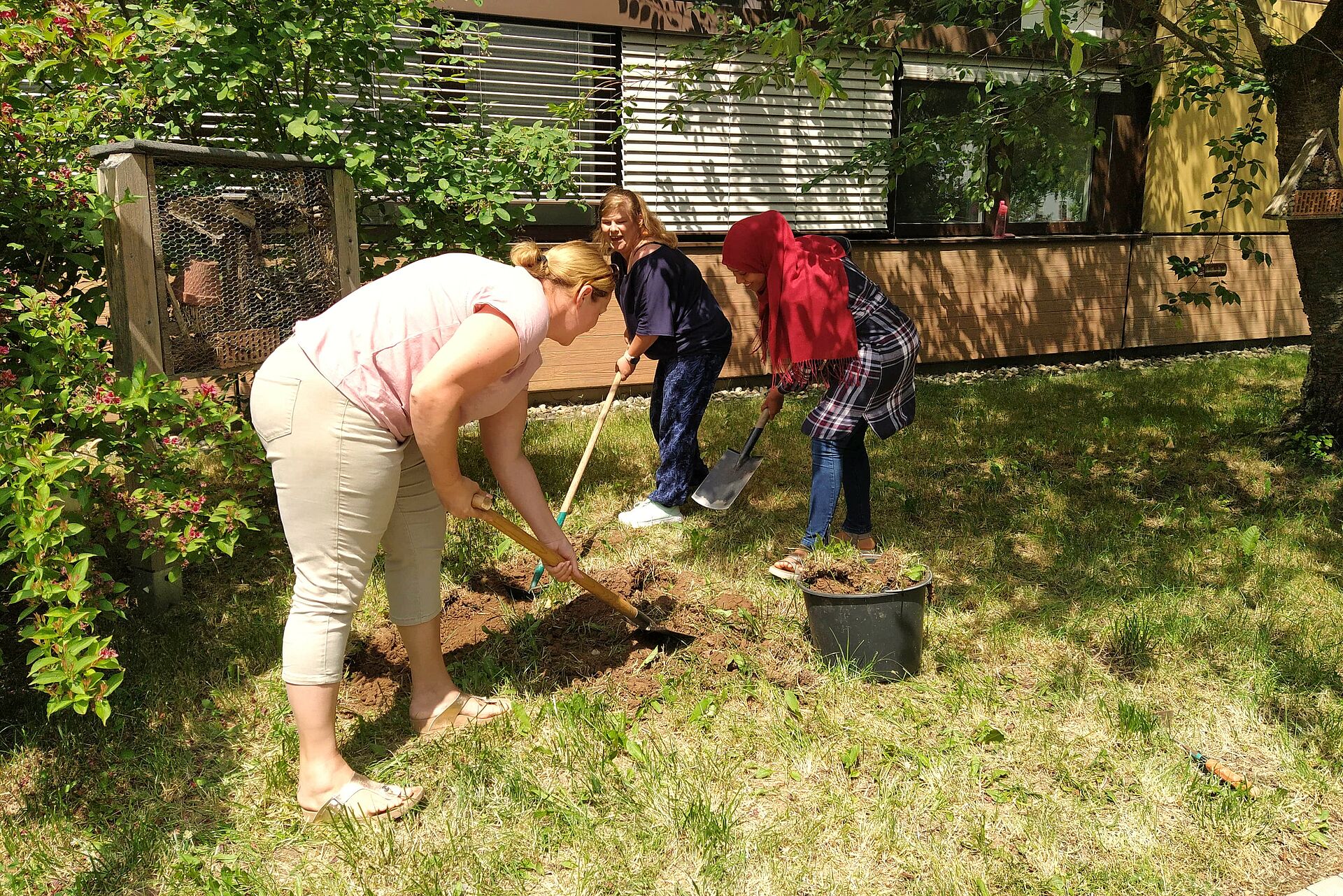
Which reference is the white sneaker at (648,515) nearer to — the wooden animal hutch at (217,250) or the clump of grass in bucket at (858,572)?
the clump of grass in bucket at (858,572)

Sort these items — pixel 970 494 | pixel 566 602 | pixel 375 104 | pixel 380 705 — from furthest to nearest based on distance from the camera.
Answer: pixel 970 494 < pixel 375 104 < pixel 566 602 < pixel 380 705

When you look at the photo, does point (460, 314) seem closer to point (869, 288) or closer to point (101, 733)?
point (101, 733)

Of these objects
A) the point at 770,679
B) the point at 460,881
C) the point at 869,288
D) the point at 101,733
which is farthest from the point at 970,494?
the point at 101,733

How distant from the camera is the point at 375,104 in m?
5.18

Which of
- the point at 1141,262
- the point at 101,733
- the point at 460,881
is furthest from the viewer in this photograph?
the point at 1141,262

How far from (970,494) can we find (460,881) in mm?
4098

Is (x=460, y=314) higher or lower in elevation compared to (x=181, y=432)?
higher

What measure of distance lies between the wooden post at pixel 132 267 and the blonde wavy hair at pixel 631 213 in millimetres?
2282

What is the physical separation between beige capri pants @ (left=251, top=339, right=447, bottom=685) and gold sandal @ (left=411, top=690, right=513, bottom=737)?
60 cm

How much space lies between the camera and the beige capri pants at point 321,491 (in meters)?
2.61

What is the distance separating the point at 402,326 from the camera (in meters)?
2.66

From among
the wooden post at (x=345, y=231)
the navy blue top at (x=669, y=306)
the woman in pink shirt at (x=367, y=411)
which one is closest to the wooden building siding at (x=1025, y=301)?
the navy blue top at (x=669, y=306)

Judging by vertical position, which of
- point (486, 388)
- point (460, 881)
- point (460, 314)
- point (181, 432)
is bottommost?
point (460, 881)

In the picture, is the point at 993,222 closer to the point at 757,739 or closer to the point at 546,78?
the point at 546,78
